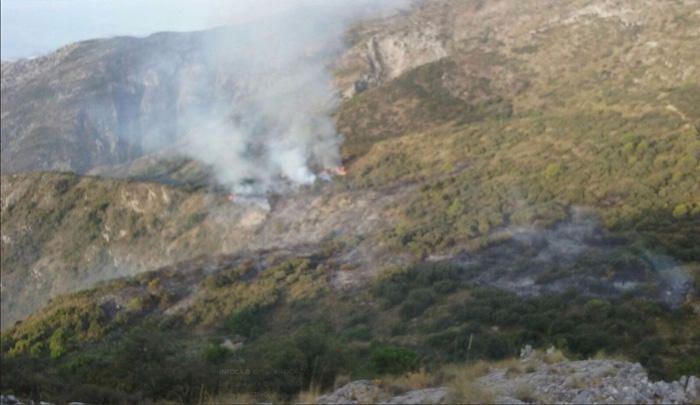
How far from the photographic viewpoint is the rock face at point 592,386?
26.7ft

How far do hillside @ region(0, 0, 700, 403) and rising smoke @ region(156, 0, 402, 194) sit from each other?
141 inches

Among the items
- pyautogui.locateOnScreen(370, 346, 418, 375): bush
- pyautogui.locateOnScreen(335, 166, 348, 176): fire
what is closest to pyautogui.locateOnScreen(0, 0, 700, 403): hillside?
pyautogui.locateOnScreen(370, 346, 418, 375): bush

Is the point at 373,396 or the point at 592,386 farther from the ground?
the point at 373,396

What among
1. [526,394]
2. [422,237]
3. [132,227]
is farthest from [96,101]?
[526,394]

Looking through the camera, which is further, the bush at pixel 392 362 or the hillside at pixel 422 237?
the hillside at pixel 422 237

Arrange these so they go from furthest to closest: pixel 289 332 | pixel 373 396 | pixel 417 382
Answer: pixel 289 332 → pixel 417 382 → pixel 373 396

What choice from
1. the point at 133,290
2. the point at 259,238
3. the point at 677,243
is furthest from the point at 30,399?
the point at 259,238

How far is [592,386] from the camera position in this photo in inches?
338

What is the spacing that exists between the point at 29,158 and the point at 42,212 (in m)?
54.6

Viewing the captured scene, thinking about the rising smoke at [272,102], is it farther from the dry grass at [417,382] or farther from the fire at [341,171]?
the dry grass at [417,382]

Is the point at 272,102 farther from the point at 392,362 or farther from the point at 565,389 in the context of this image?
the point at 565,389

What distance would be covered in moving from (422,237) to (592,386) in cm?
2894

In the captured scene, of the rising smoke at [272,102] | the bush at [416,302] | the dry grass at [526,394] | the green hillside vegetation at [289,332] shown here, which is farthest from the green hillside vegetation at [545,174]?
the dry grass at [526,394]

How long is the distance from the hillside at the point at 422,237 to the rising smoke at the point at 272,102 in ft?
11.8
